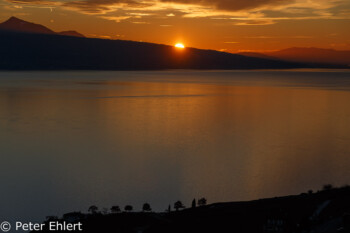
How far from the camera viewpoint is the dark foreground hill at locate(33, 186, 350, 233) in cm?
1548

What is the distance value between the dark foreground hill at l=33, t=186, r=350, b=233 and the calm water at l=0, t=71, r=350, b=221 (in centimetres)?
261

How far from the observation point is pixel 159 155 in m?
29.6

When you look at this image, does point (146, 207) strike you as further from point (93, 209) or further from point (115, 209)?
point (93, 209)

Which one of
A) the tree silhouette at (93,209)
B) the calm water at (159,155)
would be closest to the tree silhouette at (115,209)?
the tree silhouette at (93,209)

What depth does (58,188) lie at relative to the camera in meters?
22.3

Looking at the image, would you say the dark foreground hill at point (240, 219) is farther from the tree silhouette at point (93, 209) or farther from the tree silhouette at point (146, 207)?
the tree silhouette at point (93, 209)

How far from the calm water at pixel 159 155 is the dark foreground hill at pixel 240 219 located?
2.61 meters

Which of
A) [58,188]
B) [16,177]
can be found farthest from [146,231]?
[16,177]

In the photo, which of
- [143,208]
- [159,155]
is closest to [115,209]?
[143,208]

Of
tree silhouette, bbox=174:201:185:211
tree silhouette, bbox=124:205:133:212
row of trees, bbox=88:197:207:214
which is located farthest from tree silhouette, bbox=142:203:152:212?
tree silhouette, bbox=174:201:185:211

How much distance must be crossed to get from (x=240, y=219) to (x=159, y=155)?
1334 cm

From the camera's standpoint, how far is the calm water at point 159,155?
21828mm

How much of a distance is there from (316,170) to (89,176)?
13.0m

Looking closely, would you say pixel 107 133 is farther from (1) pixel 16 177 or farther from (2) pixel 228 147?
(1) pixel 16 177
